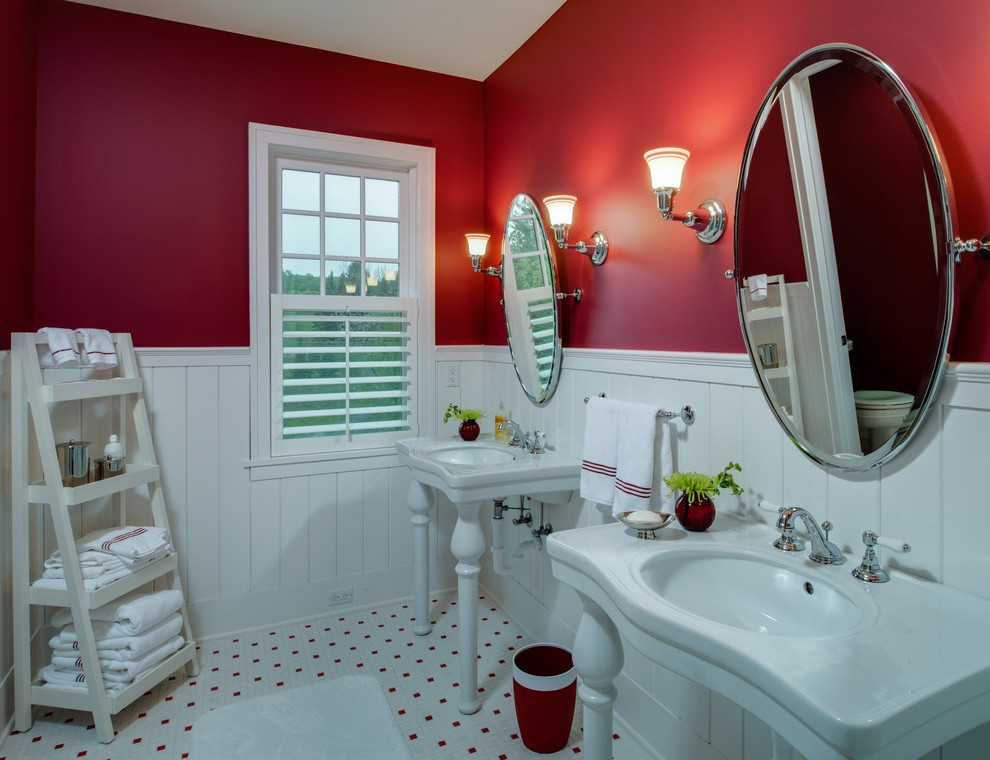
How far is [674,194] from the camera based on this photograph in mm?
1659

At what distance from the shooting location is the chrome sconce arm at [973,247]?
3.49 feet

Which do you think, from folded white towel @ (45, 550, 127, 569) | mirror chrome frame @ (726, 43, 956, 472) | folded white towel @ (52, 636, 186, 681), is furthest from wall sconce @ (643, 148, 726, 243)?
folded white towel @ (52, 636, 186, 681)

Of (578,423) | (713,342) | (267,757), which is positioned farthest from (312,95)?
(267,757)

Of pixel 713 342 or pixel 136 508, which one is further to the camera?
pixel 136 508

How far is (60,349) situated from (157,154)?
0.94 m

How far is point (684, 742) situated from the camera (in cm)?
175

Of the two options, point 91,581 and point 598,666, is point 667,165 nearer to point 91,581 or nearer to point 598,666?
point 598,666

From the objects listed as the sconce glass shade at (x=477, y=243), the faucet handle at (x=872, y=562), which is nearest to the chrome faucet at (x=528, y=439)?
the sconce glass shade at (x=477, y=243)

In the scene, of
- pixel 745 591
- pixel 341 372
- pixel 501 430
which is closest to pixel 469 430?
pixel 501 430

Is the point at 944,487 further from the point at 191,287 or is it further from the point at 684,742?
the point at 191,287

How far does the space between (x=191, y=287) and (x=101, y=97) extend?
2.63 ft

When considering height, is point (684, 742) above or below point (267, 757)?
above

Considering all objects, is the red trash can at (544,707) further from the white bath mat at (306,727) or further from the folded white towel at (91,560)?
the folded white towel at (91,560)

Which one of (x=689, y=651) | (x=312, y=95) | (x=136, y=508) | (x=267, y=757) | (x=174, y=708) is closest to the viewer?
(x=689, y=651)
